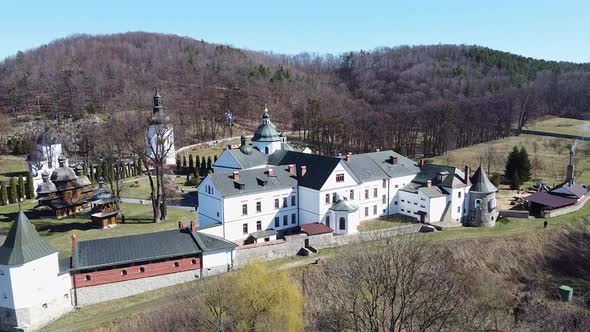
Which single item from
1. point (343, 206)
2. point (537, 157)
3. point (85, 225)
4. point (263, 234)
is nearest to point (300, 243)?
point (263, 234)

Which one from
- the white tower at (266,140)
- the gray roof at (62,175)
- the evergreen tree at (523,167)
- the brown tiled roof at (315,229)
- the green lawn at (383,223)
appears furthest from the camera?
the evergreen tree at (523,167)

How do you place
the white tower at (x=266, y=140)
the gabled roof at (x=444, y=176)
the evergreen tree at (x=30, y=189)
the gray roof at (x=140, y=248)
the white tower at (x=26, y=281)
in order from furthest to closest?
the evergreen tree at (x=30, y=189)
the white tower at (x=266, y=140)
the gabled roof at (x=444, y=176)
the gray roof at (x=140, y=248)
the white tower at (x=26, y=281)

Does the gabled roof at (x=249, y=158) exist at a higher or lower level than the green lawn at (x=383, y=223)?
higher

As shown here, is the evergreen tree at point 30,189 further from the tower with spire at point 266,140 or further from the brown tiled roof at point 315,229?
the brown tiled roof at point 315,229

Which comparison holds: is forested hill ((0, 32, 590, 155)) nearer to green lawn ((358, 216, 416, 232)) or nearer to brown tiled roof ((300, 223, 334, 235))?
green lawn ((358, 216, 416, 232))

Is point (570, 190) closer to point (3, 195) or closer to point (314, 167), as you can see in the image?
point (314, 167)

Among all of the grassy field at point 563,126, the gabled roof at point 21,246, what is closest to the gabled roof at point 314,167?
the gabled roof at point 21,246

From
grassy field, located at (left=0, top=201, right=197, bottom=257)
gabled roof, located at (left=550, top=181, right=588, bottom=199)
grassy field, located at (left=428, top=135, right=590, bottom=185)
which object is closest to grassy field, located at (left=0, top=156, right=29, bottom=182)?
grassy field, located at (left=0, top=201, right=197, bottom=257)
